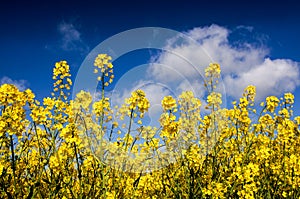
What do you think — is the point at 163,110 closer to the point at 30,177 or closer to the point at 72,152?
the point at 72,152

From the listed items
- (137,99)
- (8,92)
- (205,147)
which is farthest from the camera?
(205,147)

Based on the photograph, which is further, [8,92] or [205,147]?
[205,147]

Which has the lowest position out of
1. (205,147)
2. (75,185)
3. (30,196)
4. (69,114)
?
(30,196)

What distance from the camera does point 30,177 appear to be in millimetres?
4613

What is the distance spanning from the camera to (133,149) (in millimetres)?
4262

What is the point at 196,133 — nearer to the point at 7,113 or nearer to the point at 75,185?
the point at 75,185

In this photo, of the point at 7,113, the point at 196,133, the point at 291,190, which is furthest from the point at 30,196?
the point at 291,190

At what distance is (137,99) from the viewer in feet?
12.2

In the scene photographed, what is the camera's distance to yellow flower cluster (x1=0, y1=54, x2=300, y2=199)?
152 inches

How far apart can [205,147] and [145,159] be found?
80 cm

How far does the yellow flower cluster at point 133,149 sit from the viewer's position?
3.86 meters

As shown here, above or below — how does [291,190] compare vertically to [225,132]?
below

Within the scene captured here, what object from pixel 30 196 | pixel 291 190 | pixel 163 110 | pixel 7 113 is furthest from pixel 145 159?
pixel 291 190

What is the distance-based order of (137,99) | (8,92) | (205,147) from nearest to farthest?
(137,99), (8,92), (205,147)
